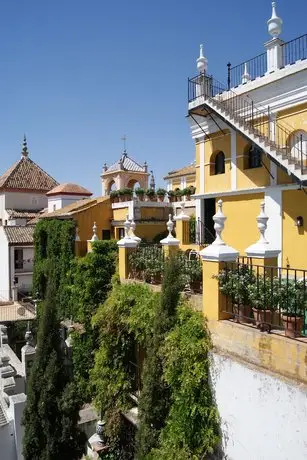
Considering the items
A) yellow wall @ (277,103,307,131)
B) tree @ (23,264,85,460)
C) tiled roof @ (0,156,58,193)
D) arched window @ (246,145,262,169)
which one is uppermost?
tiled roof @ (0,156,58,193)

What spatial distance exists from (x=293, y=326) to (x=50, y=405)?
21.9 feet

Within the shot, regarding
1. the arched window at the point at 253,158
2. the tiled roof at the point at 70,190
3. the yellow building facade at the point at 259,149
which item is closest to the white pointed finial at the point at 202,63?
the yellow building facade at the point at 259,149

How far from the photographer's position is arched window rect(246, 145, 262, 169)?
41.4ft

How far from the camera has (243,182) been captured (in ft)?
42.6

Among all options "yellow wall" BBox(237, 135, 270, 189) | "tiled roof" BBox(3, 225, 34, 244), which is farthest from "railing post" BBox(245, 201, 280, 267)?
"tiled roof" BBox(3, 225, 34, 244)

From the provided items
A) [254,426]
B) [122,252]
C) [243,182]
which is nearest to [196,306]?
[254,426]

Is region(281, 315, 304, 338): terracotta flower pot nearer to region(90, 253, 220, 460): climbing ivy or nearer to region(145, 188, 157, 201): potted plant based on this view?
region(90, 253, 220, 460): climbing ivy

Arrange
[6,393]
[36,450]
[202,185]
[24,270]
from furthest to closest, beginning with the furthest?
[24,270], [202,185], [6,393], [36,450]

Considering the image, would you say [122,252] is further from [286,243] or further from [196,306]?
[286,243]

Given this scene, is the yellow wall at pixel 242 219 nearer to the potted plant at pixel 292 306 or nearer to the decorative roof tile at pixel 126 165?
the potted plant at pixel 292 306

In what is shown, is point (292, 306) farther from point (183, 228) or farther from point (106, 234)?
point (106, 234)

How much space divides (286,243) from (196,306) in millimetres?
5210

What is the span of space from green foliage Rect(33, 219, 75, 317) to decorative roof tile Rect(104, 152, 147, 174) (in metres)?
5.63

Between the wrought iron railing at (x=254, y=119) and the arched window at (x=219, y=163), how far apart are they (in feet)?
6.07
